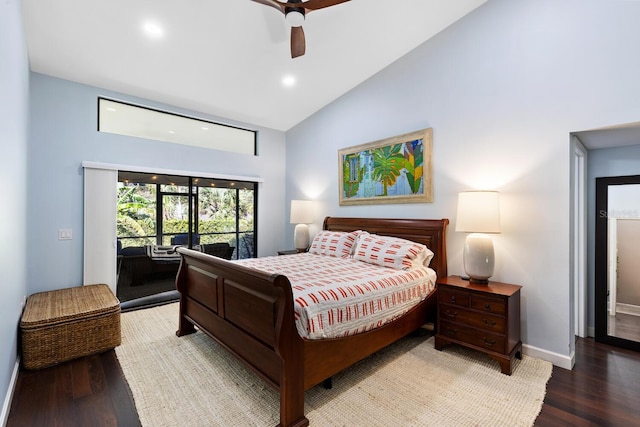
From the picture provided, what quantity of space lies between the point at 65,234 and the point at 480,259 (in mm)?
4600

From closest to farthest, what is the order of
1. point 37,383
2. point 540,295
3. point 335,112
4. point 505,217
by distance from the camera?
1. point 37,383
2. point 540,295
3. point 505,217
4. point 335,112

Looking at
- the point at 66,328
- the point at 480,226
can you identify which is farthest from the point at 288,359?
the point at 66,328

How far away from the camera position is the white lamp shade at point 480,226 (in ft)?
8.63

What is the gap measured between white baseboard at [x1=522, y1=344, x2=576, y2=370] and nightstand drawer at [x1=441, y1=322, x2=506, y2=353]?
545 mm

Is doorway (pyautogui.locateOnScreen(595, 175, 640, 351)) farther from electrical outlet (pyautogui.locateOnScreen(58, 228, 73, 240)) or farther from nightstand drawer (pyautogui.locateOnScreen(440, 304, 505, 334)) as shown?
electrical outlet (pyautogui.locateOnScreen(58, 228, 73, 240))

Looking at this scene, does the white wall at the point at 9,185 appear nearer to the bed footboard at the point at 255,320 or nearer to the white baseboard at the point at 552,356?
the bed footboard at the point at 255,320

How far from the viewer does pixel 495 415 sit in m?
1.88

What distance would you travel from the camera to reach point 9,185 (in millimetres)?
1992

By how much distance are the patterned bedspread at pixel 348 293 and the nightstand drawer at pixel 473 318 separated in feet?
0.85

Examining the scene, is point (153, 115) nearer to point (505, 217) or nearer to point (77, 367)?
point (77, 367)

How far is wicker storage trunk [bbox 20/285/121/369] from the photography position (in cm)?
240

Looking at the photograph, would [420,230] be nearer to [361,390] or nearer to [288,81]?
[361,390]

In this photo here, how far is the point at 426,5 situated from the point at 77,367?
4.73 metres

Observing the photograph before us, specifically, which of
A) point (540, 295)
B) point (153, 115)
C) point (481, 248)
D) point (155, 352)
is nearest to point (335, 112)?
point (153, 115)
